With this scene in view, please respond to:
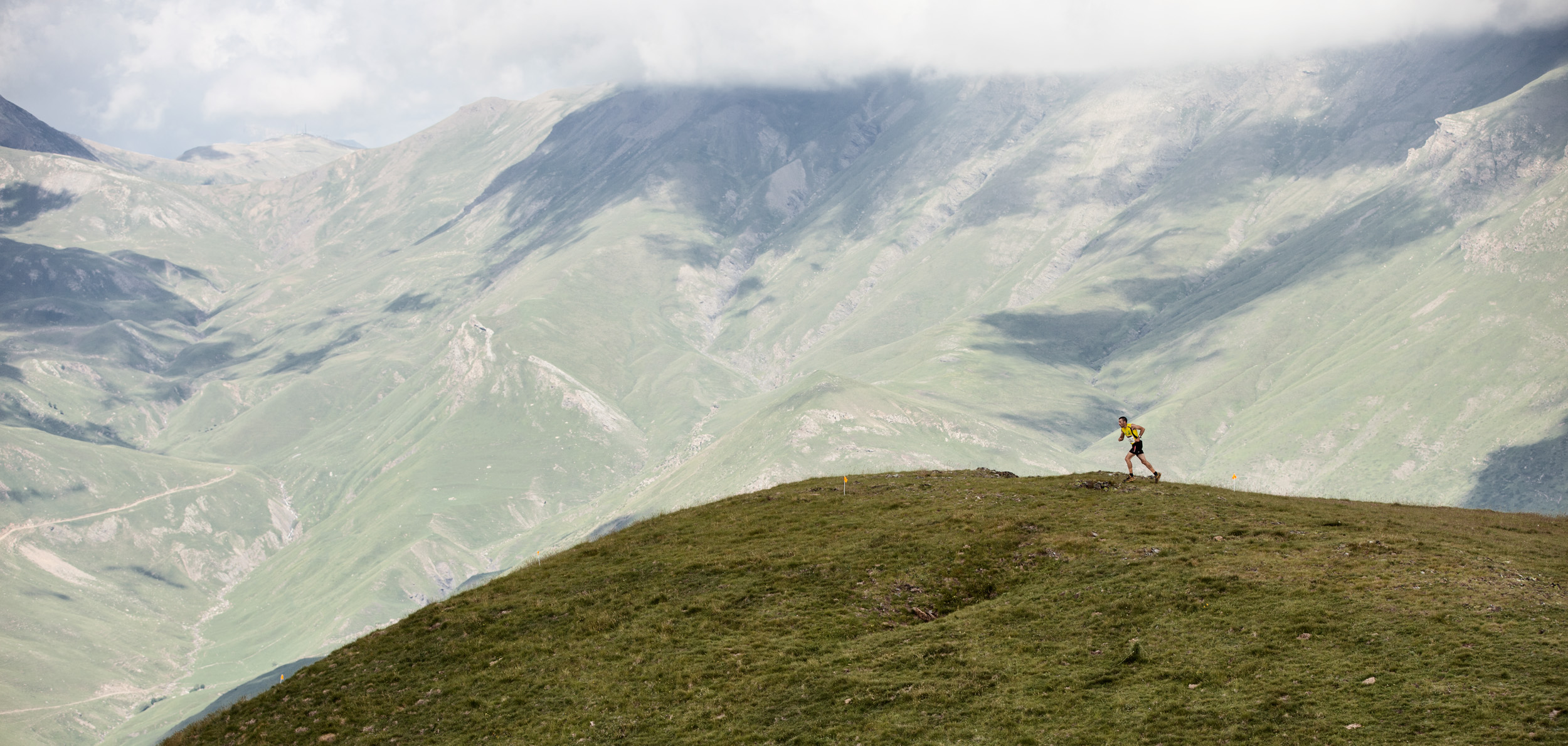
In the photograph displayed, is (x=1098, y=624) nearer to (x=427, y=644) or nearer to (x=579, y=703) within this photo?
(x=579, y=703)

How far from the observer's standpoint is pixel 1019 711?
2702cm

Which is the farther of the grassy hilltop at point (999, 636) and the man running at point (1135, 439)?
the man running at point (1135, 439)

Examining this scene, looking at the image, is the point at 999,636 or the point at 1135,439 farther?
the point at 1135,439

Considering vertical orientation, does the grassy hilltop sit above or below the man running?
below

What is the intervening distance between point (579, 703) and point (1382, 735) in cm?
2261

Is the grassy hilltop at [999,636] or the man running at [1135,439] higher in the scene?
the man running at [1135,439]

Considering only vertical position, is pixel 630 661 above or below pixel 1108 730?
above

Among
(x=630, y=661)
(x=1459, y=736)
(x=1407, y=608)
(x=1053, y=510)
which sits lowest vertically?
(x=1459, y=736)

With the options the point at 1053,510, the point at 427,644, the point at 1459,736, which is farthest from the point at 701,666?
the point at 1459,736

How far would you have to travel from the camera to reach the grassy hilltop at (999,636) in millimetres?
25672

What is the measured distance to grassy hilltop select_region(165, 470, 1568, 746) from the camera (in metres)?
25.7

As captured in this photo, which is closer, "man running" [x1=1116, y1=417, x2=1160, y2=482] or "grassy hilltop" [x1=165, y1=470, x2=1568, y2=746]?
"grassy hilltop" [x1=165, y1=470, x2=1568, y2=746]

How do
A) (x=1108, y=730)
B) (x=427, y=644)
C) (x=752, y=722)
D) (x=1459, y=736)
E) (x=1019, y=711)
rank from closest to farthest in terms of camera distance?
(x=1459, y=736), (x=1108, y=730), (x=1019, y=711), (x=752, y=722), (x=427, y=644)

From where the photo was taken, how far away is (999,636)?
1255 inches
